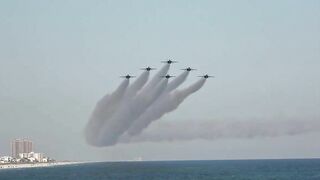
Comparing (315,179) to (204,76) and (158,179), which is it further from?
(204,76)

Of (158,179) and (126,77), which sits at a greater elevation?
(126,77)

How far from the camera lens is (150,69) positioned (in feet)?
529

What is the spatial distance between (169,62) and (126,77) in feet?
40.6

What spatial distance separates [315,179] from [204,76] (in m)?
62.4

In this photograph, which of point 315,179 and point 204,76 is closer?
point 204,76

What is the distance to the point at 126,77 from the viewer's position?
16462 centimetres

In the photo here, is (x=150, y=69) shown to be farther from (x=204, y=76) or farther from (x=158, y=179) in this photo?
(x=158, y=179)

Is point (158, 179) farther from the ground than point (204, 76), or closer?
closer

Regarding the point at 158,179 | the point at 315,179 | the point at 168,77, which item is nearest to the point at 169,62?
the point at 168,77

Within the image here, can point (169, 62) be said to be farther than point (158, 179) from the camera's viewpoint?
No

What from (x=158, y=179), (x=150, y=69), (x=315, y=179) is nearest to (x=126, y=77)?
(x=150, y=69)

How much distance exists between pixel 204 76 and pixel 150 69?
13575 millimetres

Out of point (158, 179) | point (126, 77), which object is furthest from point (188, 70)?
point (158, 179)

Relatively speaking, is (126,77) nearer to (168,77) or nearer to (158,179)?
(168,77)
